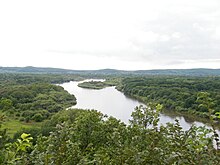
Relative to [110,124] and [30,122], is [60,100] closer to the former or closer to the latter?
[30,122]

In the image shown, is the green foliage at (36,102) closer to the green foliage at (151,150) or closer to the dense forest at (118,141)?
the dense forest at (118,141)

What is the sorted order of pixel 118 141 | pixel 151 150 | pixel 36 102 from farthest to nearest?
pixel 36 102, pixel 118 141, pixel 151 150

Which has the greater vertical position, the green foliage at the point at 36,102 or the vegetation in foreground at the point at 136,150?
the vegetation in foreground at the point at 136,150

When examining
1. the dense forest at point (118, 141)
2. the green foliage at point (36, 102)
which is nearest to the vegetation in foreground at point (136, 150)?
the dense forest at point (118, 141)

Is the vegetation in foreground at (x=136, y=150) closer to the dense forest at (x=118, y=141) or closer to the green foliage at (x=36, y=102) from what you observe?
the dense forest at (x=118, y=141)

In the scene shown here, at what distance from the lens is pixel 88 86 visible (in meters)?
84.2

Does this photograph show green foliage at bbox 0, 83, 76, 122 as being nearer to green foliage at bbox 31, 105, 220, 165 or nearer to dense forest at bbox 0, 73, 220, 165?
dense forest at bbox 0, 73, 220, 165

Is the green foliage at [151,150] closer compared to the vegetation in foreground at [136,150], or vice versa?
the vegetation in foreground at [136,150]

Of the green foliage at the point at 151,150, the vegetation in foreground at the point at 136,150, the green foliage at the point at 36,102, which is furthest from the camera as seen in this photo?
the green foliage at the point at 36,102

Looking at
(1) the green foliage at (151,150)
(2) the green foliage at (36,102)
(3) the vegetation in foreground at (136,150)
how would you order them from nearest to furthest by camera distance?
1. (3) the vegetation in foreground at (136,150)
2. (1) the green foliage at (151,150)
3. (2) the green foliage at (36,102)

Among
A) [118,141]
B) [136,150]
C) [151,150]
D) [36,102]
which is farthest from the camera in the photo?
[36,102]

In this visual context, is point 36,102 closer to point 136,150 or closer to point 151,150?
point 136,150

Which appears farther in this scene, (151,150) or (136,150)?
(136,150)

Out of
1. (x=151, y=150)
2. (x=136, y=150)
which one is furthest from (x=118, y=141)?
(x=151, y=150)
